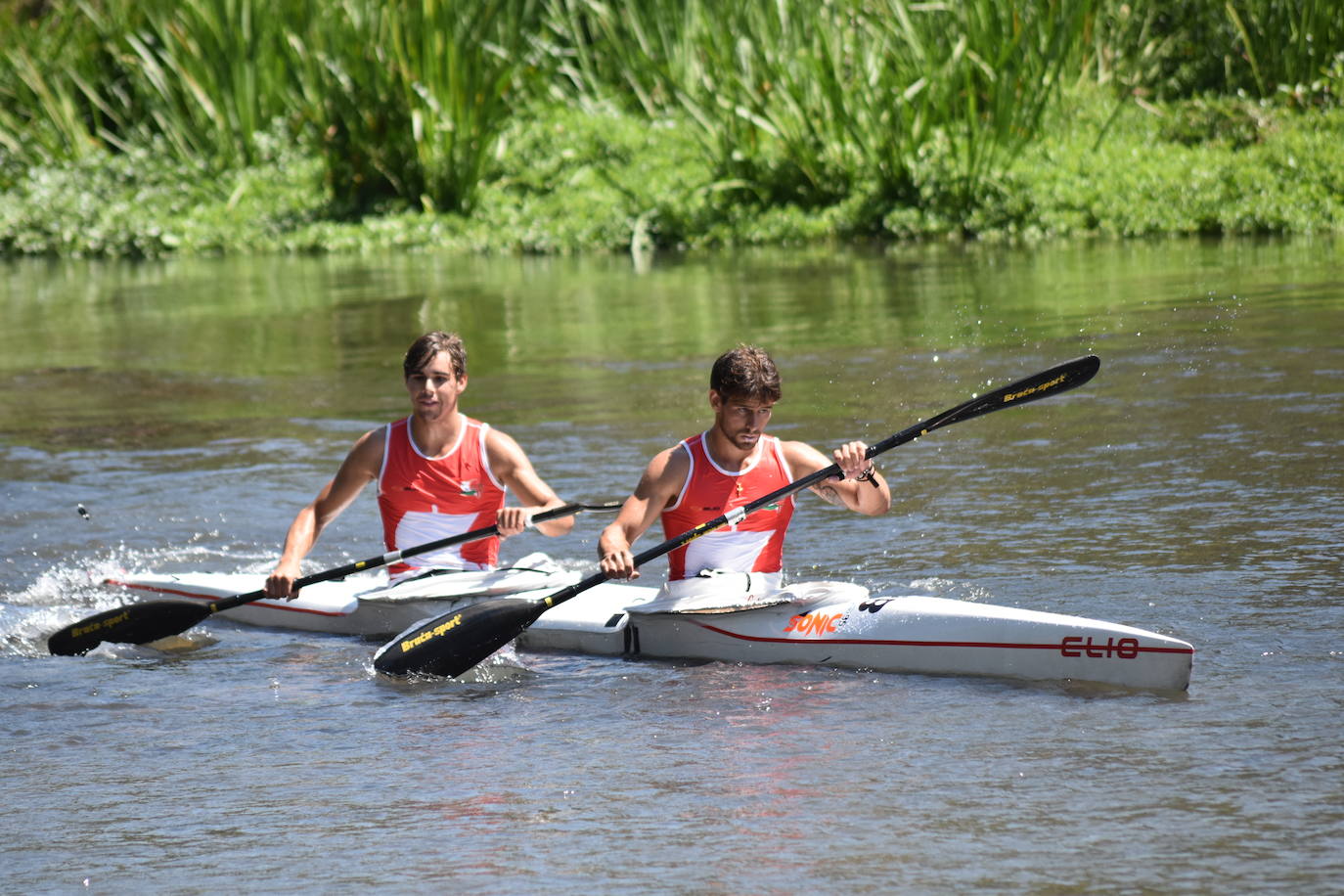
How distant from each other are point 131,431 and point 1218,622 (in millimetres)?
7602

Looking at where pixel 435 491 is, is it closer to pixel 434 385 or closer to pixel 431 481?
pixel 431 481

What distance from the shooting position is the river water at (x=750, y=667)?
448cm

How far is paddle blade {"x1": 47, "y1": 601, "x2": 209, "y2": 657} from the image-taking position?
6.98 meters

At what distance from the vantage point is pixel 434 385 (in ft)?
22.0

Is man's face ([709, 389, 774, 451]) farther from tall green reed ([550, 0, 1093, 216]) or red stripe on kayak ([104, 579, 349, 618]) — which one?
tall green reed ([550, 0, 1093, 216])

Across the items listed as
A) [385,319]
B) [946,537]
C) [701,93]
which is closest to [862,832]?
[946,537]

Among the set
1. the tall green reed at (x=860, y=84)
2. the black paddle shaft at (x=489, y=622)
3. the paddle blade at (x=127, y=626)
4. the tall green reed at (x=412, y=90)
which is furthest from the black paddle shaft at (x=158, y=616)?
the tall green reed at (x=412, y=90)

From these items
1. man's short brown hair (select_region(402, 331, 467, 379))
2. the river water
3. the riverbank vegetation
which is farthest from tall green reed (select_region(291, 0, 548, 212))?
man's short brown hair (select_region(402, 331, 467, 379))

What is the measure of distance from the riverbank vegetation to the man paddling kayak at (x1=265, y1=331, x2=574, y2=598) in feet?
43.1

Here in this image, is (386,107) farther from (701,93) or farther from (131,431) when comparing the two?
(131,431)

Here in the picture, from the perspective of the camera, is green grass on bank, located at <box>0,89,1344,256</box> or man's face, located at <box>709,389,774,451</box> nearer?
man's face, located at <box>709,389,774,451</box>

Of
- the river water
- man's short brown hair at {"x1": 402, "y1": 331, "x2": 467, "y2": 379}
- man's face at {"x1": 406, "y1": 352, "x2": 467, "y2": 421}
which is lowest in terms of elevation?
the river water

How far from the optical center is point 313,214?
80.4ft

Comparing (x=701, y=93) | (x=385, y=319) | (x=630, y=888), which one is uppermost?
(x=701, y=93)
